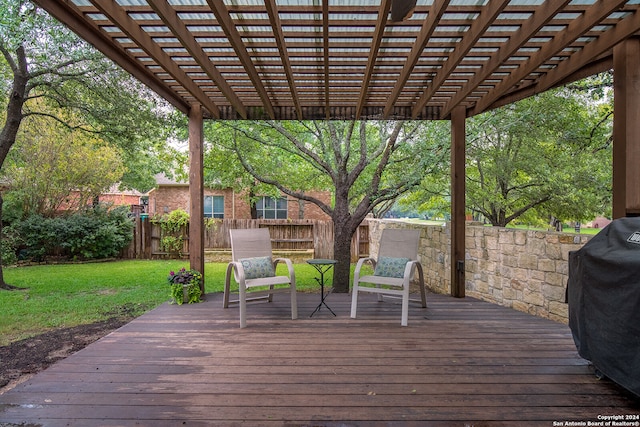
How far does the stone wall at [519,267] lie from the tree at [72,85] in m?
6.16

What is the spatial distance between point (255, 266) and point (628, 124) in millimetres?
3867

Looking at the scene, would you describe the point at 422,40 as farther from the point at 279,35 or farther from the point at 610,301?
the point at 610,301

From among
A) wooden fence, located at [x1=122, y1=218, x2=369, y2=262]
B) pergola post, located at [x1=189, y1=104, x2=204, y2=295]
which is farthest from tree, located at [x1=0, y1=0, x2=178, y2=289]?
wooden fence, located at [x1=122, y1=218, x2=369, y2=262]

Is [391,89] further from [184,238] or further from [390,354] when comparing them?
[184,238]

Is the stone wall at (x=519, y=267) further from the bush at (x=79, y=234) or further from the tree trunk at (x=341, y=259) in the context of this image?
the bush at (x=79, y=234)

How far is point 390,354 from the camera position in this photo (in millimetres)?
3318

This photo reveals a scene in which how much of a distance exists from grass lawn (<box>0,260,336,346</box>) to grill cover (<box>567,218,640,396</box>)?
577 centimetres

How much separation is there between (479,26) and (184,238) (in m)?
11.5

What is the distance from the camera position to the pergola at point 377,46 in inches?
116

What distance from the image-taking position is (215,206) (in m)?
A: 17.8

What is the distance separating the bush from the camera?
11.0m

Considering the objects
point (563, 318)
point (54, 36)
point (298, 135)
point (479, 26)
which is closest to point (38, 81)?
point (54, 36)

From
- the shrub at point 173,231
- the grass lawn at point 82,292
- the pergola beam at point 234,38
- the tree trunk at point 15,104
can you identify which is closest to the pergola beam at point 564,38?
the pergola beam at point 234,38

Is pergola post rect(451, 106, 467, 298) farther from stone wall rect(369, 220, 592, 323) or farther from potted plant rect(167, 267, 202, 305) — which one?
potted plant rect(167, 267, 202, 305)
